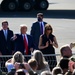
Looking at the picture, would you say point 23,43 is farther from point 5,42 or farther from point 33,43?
point 5,42

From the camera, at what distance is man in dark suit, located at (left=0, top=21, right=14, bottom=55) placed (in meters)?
16.4

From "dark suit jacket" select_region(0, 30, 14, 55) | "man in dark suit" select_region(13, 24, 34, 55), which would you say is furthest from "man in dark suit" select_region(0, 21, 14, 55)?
"man in dark suit" select_region(13, 24, 34, 55)

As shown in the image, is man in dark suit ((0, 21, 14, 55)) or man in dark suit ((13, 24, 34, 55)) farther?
man in dark suit ((0, 21, 14, 55))

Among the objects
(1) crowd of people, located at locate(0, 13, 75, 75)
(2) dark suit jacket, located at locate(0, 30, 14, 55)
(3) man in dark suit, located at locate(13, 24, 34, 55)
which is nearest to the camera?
(1) crowd of people, located at locate(0, 13, 75, 75)

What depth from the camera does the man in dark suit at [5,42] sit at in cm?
1642

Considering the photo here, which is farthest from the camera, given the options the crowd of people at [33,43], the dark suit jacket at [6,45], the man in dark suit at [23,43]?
the dark suit jacket at [6,45]

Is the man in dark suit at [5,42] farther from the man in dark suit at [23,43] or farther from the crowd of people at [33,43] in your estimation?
the man in dark suit at [23,43]

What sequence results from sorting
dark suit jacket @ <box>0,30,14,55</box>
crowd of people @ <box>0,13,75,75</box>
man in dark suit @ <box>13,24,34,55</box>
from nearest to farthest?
crowd of people @ <box>0,13,75,75</box> < man in dark suit @ <box>13,24,34,55</box> < dark suit jacket @ <box>0,30,14,55</box>

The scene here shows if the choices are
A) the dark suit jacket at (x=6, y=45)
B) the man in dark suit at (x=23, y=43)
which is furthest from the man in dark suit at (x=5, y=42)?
the man in dark suit at (x=23, y=43)

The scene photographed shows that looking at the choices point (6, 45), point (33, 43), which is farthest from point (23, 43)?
point (6, 45)

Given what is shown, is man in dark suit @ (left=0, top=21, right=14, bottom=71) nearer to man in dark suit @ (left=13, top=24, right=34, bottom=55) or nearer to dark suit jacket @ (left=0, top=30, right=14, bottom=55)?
dark suit jacket @ (left=0, top=30, right=14, bottom=55)

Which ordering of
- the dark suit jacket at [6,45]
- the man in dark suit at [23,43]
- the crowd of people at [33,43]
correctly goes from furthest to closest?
the dark suit jacket at [6,45] → the man in dark suit at [23,43] → the crowd of people at [33,43]

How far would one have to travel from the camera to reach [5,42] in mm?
16453

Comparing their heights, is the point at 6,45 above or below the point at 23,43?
below
